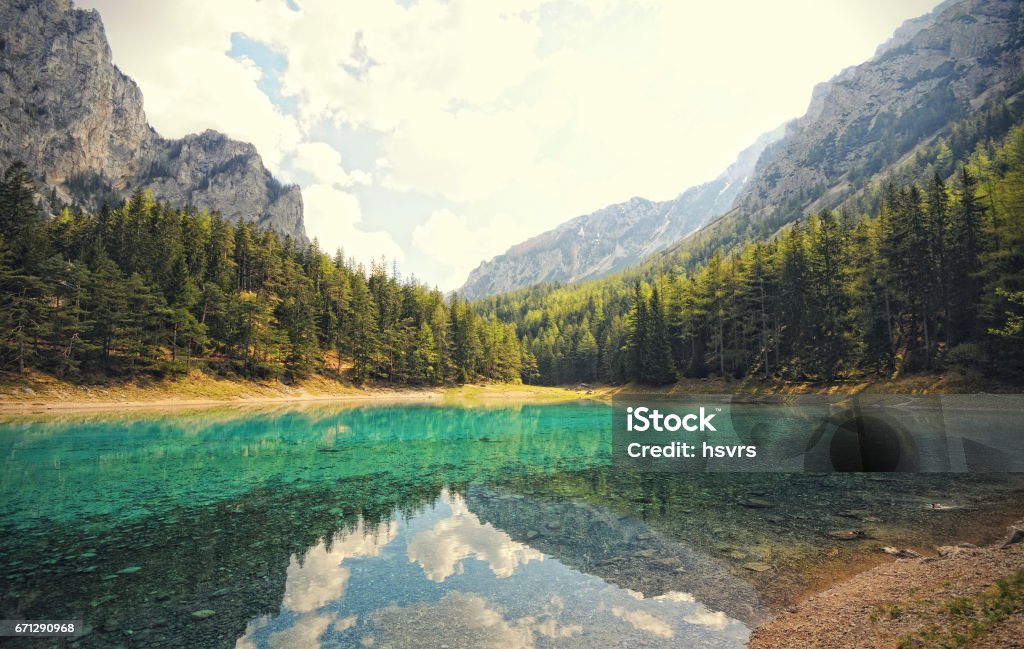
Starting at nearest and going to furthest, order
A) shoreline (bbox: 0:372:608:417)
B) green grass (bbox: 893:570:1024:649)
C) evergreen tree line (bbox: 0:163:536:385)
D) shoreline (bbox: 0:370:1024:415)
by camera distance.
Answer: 1. green grass (bbox: 893:570:1024:649)
2. shoreline (bbox: 0:370:1024:415)
3. shoreline (bbox: 0:372:608:417)
4. evergreen tree line (bbox: 0:163:536:385)

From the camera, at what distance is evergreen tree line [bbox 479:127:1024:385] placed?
4388cm

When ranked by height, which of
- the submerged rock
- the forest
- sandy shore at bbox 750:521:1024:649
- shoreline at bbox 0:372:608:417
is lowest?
the submerged rock

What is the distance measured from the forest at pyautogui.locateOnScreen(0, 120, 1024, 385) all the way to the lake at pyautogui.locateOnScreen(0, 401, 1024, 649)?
3620 centimetres

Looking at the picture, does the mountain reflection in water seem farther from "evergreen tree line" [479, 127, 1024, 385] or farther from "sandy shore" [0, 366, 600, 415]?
"sandy shore" [0, 366, 600, 415]

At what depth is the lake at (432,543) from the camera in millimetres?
9383

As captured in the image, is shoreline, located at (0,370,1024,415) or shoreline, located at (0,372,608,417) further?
shoreline, located at (0,372,608,417)

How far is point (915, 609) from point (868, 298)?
64.2 meters

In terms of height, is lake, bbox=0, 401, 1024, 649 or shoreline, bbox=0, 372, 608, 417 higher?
shoreline, bbox=0, 372, 608, 417

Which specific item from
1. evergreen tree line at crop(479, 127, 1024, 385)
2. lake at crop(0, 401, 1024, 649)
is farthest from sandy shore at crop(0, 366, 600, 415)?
lake at crop(0, 401, 1024, 649)

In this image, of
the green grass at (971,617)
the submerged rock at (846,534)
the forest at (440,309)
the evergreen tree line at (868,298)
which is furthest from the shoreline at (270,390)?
the green grass at (971,617)

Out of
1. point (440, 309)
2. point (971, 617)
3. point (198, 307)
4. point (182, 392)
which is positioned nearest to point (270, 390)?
point (182, 392)

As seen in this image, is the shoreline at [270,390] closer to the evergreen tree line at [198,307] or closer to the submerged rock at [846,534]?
the evergreen tree line at [198,307]

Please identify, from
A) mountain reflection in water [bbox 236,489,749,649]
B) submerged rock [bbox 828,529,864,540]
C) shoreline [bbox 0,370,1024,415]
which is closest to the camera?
mountain reflection in water [bbox 236,489,749,649]

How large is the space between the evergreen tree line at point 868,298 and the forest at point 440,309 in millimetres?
219
